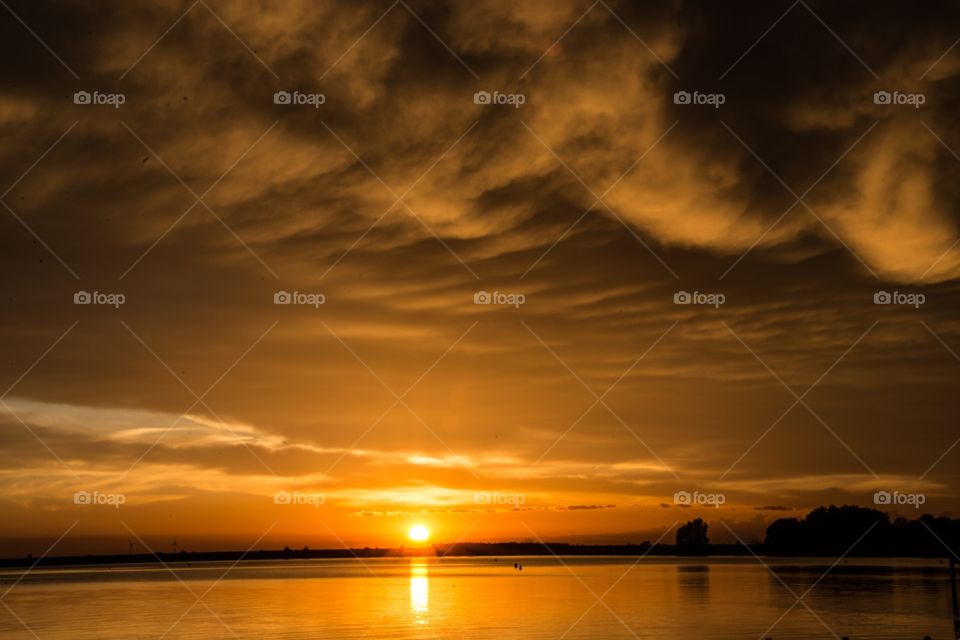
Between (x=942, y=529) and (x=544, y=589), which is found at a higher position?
(x=942, y=529)

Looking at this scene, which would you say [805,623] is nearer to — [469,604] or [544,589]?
[469,604]

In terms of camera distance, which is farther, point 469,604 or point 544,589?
point 544,589

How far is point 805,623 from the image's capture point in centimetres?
5594

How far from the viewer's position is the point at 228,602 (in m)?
85.8

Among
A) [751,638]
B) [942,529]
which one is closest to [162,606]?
[751,638]

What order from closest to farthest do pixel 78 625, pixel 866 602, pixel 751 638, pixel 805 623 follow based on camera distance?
pixel 751 638 → pixel 805 623 → pixel 78 625 → pixel 866 602

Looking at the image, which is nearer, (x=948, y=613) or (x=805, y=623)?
(x=805, y=623)

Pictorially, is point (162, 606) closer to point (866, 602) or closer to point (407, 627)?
point (407, 627)

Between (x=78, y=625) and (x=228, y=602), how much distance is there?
83.3 feet

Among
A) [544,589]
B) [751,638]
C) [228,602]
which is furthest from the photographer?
[544,589]

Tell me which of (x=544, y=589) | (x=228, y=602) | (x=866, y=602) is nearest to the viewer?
(x=866, y=602)

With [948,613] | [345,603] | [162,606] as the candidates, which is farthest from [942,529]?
[162,606]

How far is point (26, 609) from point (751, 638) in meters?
60.8

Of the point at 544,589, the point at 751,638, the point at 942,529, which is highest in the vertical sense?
the point at 942,529
